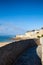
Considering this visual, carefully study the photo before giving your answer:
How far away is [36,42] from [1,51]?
74.6 feet

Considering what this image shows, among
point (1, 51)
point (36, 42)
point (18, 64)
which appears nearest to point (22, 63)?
point (18, 64)

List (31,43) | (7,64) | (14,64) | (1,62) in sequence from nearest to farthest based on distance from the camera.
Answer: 1. (1,62)
2. (7,64)
3. (14,64)
4. (31,43)

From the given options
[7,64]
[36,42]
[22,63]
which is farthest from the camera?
[36,42]

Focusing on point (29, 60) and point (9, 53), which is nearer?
point (9, 53)

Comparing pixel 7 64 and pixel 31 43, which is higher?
pixel 31 43

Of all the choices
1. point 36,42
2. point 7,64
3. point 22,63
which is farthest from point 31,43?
point 7,64

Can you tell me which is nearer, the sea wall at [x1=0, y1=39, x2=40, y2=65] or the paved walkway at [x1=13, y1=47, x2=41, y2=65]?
the sea wall at [x1=0, y1=39, x2=40, y2=65]

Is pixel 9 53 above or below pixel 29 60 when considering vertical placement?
above

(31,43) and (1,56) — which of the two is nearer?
(1,56)

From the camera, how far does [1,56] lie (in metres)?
12.8

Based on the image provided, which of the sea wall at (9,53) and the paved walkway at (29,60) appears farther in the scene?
the paved walkway at (29,60)

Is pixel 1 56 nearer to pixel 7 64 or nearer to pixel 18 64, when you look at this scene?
pixel 7 64

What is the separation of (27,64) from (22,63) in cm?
77

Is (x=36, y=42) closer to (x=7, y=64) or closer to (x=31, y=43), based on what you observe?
(x=31, y=43)
